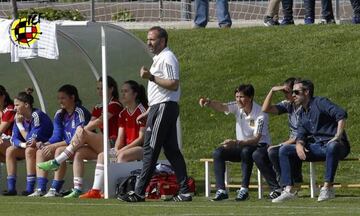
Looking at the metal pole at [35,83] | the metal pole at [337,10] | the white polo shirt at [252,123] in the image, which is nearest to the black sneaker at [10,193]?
the metal pole at [35,83]

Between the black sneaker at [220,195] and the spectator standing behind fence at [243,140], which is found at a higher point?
the spectator standing behind fence at [243,140]

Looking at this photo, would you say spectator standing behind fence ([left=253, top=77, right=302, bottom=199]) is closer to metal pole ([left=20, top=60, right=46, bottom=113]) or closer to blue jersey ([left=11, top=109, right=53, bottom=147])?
blue jersey ([left=11, top=109, right=53, bottom=147])

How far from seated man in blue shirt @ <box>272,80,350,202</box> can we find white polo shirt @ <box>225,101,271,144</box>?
2.15 ft

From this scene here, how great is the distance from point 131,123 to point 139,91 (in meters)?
0.43

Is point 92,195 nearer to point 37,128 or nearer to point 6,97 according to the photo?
point 37,128

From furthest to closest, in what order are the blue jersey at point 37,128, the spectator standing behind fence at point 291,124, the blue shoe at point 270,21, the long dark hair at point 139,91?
the blue shoe at point 270,21 < the blue jersey at point 37,128 < the long dark hair at point 139,91 < the spectator standing behind fence at point 291,124

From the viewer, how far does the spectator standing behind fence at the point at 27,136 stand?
20969 mm

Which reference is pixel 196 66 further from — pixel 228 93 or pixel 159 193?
pixel 159 193

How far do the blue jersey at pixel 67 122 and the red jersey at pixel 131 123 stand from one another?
640 mm

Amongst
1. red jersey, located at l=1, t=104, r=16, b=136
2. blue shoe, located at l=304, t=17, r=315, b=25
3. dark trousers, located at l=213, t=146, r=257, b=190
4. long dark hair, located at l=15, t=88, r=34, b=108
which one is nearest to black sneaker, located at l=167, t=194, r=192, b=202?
dark trousers, located at l=213, t=146, r=257, b=190

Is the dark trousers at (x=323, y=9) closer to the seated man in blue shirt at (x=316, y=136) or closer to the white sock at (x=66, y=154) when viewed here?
the white sock at (x=66, y=154)

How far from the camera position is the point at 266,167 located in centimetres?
1939

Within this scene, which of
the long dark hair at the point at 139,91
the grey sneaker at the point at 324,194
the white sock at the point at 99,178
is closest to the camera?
the grey sneaker at the point at 324,194

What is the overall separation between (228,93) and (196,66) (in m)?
2.12
